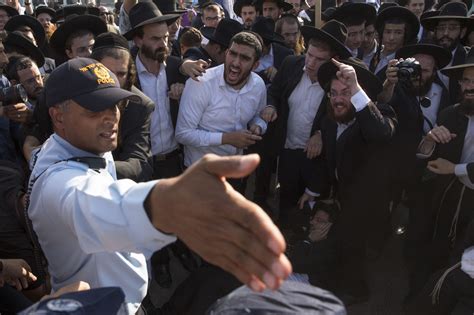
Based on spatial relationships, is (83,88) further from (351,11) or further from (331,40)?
(351,11)

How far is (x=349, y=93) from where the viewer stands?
3131mm

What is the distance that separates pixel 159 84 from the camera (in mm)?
3496

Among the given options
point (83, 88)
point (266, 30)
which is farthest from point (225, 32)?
point (83, 88)

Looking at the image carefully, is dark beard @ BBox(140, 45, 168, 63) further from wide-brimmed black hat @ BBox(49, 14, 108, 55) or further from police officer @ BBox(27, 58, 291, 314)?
police officer @ BBox(27, 58, 291, 314)

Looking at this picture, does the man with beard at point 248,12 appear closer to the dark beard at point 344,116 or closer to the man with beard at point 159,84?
the man with beard at point 159,84

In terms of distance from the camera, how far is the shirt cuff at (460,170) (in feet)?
9.50

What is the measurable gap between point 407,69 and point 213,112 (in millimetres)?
1493

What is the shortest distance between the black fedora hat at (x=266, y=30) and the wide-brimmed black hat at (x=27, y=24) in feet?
9.07

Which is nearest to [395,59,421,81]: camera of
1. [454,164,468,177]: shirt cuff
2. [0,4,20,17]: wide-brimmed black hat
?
[454,164,468,177]: shirt cuff

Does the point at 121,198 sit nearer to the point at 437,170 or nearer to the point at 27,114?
the point at 27,114

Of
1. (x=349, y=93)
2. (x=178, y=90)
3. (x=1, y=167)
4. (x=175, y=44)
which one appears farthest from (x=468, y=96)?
(x=175, y=44)

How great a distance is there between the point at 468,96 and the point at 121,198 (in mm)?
2760

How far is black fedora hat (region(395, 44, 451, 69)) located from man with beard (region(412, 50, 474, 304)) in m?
0.36

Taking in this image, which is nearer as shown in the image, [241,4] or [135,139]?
[135,139]
